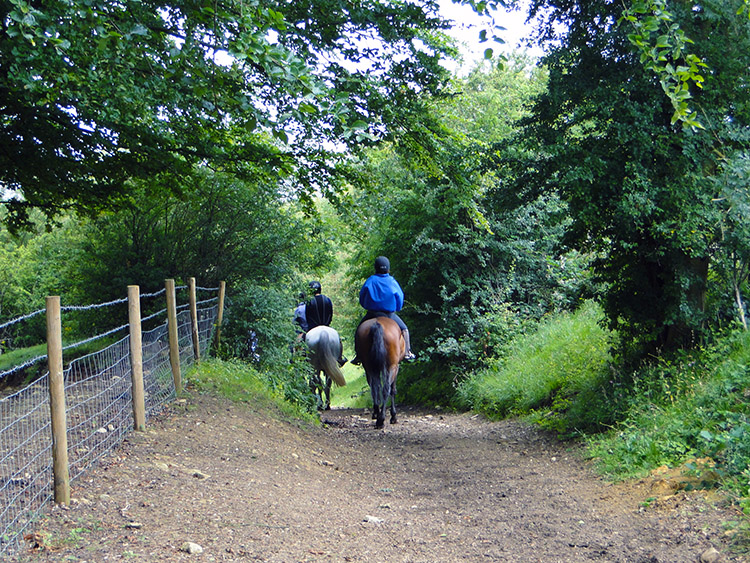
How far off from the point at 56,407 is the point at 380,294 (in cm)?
625

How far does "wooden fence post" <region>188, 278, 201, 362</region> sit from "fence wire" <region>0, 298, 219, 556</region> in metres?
0.08

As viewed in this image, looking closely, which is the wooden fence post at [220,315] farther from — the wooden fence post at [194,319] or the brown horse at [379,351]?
the brown horse at [379,351]

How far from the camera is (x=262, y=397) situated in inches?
379

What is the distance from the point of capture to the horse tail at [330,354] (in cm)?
1186

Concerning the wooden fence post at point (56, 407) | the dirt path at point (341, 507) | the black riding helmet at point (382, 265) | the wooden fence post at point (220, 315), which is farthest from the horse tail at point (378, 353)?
the wooden fence post at point (56, 407)

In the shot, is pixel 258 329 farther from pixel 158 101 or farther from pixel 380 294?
pixel 158 101

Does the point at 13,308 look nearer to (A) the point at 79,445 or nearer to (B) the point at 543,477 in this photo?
(A) the point at 79,445

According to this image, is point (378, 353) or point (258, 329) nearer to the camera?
point (378, 353)

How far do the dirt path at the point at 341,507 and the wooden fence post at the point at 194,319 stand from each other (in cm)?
148

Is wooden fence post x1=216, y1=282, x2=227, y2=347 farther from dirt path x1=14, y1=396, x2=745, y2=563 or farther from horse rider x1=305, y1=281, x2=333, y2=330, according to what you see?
dirt path x1=14, y1=396, x2=745, y2=563

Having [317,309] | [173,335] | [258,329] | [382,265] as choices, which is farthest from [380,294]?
[173,335]

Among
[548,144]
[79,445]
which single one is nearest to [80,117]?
[79,445]

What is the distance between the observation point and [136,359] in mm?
6641

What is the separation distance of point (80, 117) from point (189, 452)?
6644 mm
